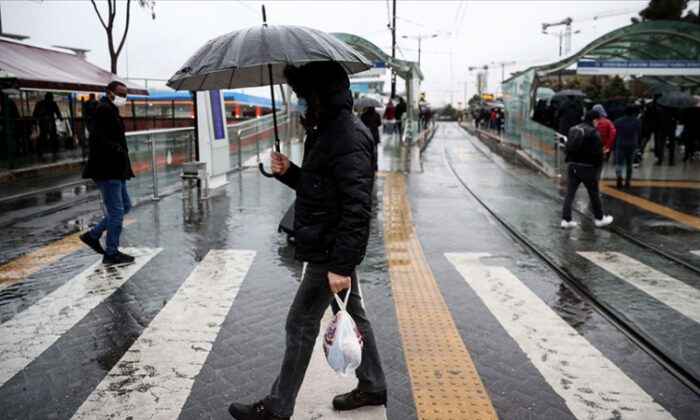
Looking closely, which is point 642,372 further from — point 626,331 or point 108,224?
point 108,224

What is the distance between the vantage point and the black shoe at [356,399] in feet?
11.0

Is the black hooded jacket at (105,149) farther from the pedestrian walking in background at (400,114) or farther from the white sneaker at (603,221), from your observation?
the pedestrian walking in background at (400,114)

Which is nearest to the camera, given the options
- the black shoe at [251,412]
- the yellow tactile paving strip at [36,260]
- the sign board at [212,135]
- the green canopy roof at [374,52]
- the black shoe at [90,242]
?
the black shoe at [251,412]

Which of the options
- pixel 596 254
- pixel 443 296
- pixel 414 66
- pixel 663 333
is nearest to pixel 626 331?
pixel 663 333

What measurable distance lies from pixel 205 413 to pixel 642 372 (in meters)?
2.93

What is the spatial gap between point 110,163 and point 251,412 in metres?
3.94

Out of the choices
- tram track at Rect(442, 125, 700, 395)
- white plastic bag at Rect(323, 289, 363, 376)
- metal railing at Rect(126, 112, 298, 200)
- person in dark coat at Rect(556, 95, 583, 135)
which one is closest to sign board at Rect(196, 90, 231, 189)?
metal railing at Rect(126, 112, 298, 200)

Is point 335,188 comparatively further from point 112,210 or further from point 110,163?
point 112,210

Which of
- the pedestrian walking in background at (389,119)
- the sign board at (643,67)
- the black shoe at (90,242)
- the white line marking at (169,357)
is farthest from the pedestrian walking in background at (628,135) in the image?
the pedestrian walking in background at (389,119)

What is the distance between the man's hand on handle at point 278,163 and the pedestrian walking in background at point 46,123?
17.1 m

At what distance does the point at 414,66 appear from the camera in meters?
23.5

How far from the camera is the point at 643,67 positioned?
1950cm

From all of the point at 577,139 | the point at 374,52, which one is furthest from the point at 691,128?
the point at 577,139

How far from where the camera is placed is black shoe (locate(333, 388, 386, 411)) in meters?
3.37
